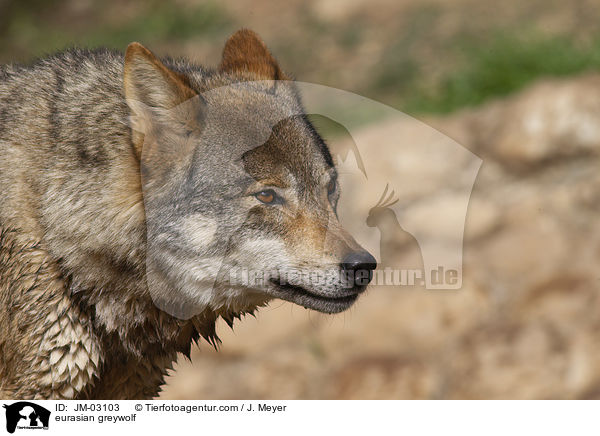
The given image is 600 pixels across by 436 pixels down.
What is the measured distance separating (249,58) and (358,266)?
1356mm

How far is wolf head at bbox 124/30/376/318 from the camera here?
12.4 ft

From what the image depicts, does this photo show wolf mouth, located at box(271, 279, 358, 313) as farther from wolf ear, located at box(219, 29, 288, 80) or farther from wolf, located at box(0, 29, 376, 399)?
wolf ear, located at box(219, 29, 288, 80)

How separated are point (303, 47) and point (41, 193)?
28.8 ft

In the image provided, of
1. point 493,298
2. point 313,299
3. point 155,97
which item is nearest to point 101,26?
point 493,298

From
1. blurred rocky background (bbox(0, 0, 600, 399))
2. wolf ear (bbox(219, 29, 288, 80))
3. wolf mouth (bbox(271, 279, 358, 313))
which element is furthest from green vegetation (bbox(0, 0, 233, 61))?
wolf mouth (bbox(271, 279, 358, 313))

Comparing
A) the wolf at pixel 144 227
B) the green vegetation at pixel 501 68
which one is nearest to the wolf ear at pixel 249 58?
the wolf at pixel 144 227

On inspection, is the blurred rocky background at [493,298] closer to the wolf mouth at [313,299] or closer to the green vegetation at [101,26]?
the green vegetation at [101,26]

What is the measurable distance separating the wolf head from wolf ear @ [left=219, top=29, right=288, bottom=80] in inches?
19.9

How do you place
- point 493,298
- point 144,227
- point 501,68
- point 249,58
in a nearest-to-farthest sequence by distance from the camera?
point 144,227 < point 249,58 < point 493,298 < point 501,68

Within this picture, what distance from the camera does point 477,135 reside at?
9.82 metres

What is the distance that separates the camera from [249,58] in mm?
4348

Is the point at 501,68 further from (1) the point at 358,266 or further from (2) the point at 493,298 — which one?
(1) the point at 358,266
